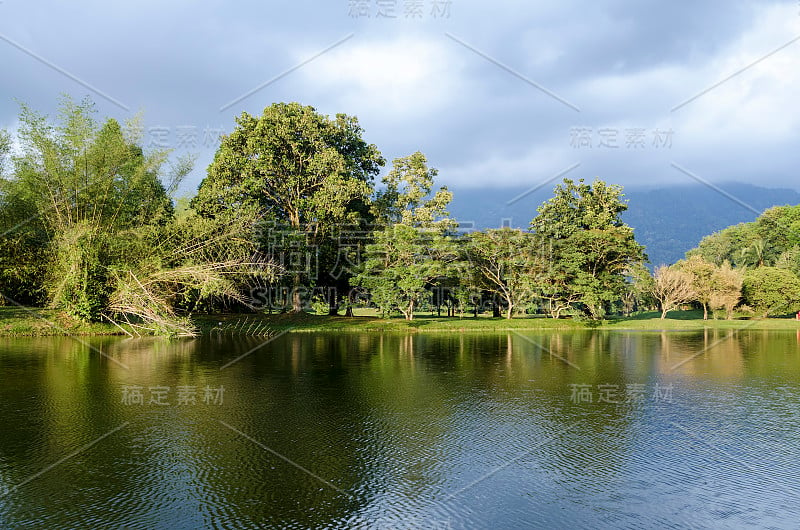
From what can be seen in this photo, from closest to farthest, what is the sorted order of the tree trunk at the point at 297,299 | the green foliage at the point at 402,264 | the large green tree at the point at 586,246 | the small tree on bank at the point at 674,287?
1. the green foliage at the point at 402,264
2. the tree trunk at the point at 297,299
3. the large green tree at the point at 586,246
4. the small tree on bank at the point at 674,287

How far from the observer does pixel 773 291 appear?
2056 inches

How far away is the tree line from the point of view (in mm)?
27328

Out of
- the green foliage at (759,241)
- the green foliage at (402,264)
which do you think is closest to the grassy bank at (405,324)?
the green foliage at (402,264)

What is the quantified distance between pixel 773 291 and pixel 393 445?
55716 millimetres

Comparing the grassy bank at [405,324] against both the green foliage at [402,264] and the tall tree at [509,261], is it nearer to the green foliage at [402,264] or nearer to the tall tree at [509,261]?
the green foliage at [402,264]

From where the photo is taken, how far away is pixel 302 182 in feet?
121

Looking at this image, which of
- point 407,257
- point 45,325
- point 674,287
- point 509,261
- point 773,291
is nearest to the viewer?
point 45,325

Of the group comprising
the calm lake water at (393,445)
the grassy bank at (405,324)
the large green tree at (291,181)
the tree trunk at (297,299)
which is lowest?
the calm lake water at (393,445)

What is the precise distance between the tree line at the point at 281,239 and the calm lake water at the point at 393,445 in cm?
1074

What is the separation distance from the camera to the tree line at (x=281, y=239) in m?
27.3

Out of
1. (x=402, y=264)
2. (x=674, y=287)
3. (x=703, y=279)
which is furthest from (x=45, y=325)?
(x=703, y=279)

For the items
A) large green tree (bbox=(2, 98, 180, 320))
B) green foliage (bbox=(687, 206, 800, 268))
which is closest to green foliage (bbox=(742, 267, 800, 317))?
green foliage (bbox=(687, 206, 800, 268))

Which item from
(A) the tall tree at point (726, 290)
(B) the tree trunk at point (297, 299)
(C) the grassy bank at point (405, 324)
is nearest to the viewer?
(C) the grassy bank at point (405, 324)

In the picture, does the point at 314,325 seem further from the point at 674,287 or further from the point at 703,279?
the point at 703,279
